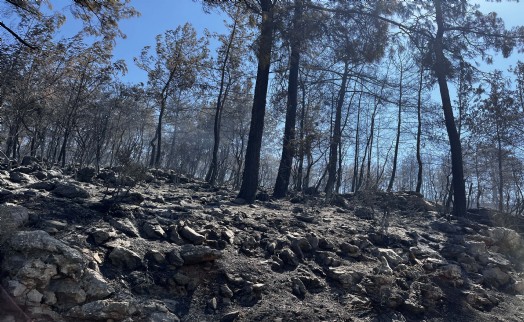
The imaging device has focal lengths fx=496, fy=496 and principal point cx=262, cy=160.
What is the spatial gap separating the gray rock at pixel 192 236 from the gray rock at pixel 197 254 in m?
0.39

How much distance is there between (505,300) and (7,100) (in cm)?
1504

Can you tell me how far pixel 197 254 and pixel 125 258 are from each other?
0.94 meters

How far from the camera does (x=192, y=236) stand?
7.23 metres

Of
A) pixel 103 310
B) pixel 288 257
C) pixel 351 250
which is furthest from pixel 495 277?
pixel 103 310

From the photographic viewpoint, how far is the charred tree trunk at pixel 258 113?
11.9 m

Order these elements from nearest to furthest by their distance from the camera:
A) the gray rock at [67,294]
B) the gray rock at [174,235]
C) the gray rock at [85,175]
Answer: the gray rock at [67,294] → the gray rock at [174,235] → the gray rock at [85,175]

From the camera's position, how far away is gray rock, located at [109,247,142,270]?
6168mm

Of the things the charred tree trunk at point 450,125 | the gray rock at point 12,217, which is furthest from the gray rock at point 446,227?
the gray rock at point 12,217

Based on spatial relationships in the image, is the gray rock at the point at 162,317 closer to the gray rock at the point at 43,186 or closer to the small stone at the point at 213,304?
the small stone at the point at 213,304

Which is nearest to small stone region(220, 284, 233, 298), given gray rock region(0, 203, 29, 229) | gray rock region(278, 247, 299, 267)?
gray rock region(278, 247, 299, 267)

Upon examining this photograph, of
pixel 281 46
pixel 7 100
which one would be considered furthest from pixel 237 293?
pixel 7 100

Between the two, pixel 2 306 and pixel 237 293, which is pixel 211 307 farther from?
pixel 2 306

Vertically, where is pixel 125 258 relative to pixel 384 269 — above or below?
below

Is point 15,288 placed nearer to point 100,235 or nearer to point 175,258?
point 100,235
